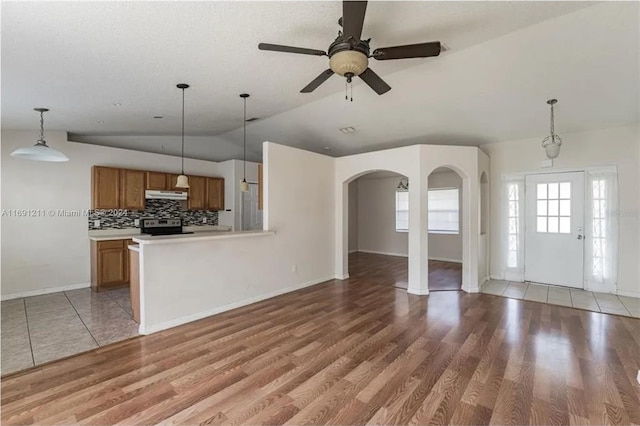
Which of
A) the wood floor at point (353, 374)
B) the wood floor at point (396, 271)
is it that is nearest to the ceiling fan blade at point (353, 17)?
the wood floor at point (353, 374)

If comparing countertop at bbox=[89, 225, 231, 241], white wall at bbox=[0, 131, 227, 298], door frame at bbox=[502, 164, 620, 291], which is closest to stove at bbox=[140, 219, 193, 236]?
countertop at bbox=[89, 225, 231, 241]

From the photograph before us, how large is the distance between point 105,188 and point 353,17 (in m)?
5.51

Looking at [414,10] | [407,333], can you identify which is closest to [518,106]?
[414,10]

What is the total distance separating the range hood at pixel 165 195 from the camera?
5.95 metres

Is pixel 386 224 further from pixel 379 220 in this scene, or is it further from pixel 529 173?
pixel 529 173

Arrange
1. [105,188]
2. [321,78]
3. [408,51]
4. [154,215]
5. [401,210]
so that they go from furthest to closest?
[401,210]
[154,215]
[105,188]
[321,78]
[408,51]

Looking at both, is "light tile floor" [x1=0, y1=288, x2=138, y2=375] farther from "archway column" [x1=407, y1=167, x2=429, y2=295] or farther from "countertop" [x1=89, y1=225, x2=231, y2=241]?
"archway column" [x1=407, y1=167, x2=429, y2=295]

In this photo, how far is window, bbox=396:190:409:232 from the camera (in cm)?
888

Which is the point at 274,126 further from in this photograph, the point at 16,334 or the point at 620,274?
the point at 620,274

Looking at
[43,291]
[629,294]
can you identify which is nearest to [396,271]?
[629,294]

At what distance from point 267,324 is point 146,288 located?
1460mm

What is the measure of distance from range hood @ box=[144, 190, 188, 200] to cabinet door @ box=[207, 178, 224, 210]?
639 mm

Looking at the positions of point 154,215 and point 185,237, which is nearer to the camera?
point 185,237

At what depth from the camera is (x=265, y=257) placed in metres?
4.72
